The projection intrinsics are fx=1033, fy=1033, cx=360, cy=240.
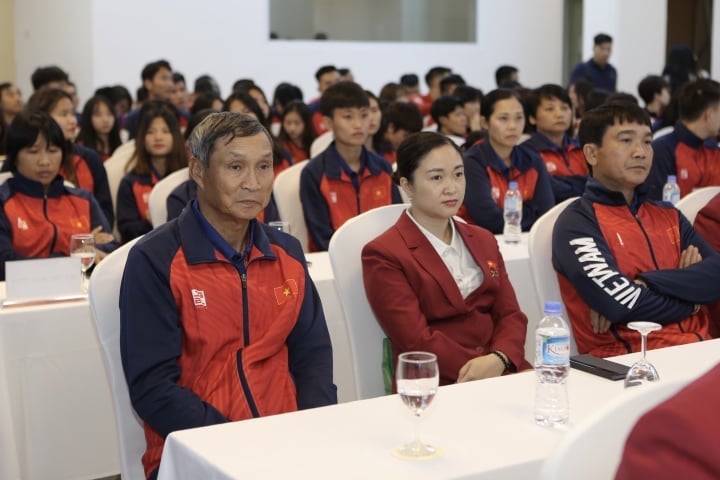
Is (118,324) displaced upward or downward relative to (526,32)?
downward

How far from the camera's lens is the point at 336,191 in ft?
14.6

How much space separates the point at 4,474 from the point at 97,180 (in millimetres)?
2482

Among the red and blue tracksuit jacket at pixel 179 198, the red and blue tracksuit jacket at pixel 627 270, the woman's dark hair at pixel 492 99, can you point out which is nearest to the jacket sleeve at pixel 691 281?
the red and blue tracksuit jacket at pixel 627 270

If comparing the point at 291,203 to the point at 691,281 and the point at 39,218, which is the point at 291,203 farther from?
the point at 691,281

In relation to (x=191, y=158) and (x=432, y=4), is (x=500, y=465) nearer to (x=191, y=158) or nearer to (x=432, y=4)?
(x=191, y=158)

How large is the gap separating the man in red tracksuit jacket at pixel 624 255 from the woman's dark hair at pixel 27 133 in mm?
1925

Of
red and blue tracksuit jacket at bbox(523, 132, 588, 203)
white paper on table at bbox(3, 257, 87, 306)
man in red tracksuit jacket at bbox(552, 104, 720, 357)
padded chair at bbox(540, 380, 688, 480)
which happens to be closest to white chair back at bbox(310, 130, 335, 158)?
red and blue tracksuit jacket at bbox(523, 132, 588, 203)

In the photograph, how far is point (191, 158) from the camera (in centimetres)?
236

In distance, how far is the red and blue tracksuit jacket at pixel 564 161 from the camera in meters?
5.29

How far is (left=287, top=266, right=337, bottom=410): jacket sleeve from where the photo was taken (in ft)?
7.70

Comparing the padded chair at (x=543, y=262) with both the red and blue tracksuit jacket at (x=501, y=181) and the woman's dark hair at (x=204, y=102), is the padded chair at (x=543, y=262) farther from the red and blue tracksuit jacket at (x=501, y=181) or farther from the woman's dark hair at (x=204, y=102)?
the woman's dark hair at (x=204, y=102)

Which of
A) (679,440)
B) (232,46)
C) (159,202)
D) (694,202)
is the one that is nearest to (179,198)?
(159,202)

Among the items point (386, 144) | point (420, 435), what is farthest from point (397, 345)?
point (386, 144)

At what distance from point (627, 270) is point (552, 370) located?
112 centimetres
